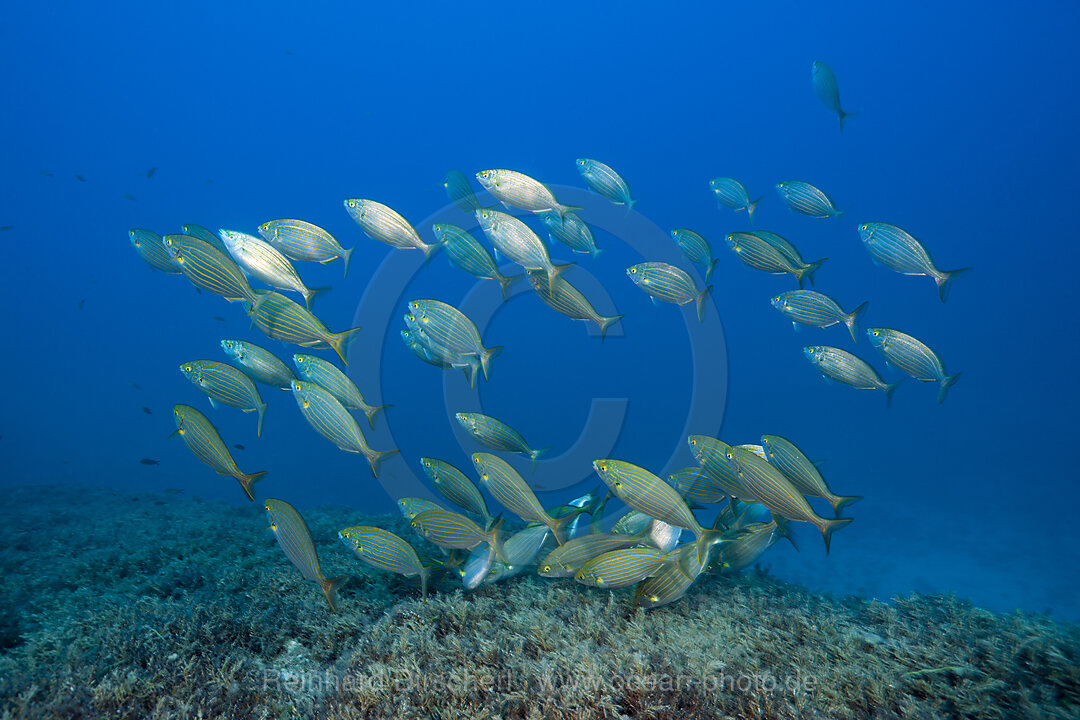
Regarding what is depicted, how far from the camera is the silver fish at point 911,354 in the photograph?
416cm

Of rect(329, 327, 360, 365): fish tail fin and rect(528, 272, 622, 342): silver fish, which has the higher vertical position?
rect(528, 272, 622, 342): silver fish

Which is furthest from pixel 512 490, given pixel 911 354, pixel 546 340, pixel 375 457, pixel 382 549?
pixel 546 340

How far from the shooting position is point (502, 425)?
4.17 meters

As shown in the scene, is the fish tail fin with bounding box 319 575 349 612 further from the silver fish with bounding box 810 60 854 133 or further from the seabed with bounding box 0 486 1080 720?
the silver fish with bounding box 810 60 854 133

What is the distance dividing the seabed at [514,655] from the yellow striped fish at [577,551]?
28cm

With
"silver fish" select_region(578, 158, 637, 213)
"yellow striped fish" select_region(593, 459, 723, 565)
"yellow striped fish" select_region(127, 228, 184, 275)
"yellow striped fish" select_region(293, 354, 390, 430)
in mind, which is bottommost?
"yellow striped fish" select_region(127, 228, 184, 275)

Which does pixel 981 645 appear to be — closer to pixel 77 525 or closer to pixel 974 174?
pixel 77 525

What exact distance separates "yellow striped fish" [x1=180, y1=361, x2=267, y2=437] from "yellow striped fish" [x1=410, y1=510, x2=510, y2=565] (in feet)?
5.06

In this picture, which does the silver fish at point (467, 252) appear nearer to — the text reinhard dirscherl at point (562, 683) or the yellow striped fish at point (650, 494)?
the yellow striped fish at point (650, 494)

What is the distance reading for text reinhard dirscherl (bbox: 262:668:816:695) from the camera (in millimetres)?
2209

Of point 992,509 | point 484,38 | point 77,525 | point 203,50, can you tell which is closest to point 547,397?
point 992,509

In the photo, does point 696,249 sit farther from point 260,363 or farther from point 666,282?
point 260,363

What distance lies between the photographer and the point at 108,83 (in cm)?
6272

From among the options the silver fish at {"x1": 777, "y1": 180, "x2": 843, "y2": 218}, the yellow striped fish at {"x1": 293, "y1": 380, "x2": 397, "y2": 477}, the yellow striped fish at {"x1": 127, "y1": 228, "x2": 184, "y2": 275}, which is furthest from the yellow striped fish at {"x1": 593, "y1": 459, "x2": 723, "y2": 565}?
the yellow striped fish at {"x1": 127, "y1": 228, "x2": 184, "y2": 275}
